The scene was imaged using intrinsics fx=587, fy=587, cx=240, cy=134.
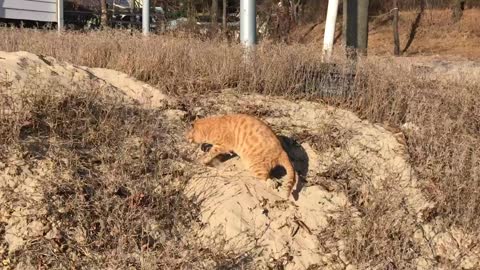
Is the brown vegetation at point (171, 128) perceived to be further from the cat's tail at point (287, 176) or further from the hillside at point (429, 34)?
the hillside at point (429, 34)

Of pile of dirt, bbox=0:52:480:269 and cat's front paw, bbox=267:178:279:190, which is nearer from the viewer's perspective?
pile of dirt, bbox=0:52:480:269

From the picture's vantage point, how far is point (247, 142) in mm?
4883

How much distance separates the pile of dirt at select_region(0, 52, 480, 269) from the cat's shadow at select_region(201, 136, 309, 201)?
1 cm

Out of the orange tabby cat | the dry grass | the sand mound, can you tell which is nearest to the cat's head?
the orange tabby cat

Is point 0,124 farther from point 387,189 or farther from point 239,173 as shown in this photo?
point 387,189

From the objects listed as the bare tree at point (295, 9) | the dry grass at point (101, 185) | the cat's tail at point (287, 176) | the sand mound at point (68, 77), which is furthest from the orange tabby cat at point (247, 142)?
the bare tree at point (295, 9)

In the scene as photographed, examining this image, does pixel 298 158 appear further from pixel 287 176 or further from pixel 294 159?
pixel 287 176

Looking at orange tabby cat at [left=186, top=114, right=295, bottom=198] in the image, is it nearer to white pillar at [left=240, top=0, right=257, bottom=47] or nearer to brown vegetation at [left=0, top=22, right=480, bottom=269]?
brown vegetation at [left=0, top=22, right=480, bottom=269]

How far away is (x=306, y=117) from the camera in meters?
5.89

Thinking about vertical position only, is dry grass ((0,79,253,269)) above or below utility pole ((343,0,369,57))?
below

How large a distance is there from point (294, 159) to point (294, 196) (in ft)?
1.75

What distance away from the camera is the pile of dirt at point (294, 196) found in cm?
409

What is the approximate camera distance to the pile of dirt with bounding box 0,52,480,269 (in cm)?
409

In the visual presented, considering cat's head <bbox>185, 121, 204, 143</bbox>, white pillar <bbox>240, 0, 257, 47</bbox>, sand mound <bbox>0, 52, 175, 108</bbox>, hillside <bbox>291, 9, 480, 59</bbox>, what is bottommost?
cat's head <bbox>185, 121, 204, 143</bbox>
